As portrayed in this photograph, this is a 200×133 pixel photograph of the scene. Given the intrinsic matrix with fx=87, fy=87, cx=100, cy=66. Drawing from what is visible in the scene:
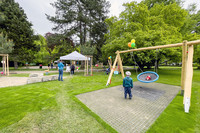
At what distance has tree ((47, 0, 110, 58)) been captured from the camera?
18.2 meters

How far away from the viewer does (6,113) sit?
3023mm

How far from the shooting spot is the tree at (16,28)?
17.5 meters

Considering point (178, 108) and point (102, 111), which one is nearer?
point (102, 111)

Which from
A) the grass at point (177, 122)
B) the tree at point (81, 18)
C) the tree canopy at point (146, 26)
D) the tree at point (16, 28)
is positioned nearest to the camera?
the grass at point (177, 122)

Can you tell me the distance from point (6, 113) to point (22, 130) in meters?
1.39

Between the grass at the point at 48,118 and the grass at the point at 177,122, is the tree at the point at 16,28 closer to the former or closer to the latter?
the grass at the point at 48,118

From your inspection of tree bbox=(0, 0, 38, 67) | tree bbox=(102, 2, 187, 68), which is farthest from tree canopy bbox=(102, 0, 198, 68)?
tree bbox=(0, 0, 38, 67)

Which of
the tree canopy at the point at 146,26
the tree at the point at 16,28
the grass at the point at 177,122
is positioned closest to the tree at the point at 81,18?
the tree at the point at 16,28

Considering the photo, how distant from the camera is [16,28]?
18.0m

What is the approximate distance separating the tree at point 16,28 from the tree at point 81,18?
6.34m

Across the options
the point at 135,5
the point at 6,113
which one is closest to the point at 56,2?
the point at 135,5

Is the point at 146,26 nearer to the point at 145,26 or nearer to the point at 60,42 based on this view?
the point at 145,26

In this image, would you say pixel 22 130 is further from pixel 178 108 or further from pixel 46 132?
pixel 178 108

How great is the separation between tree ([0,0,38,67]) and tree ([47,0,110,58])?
20.8ft
